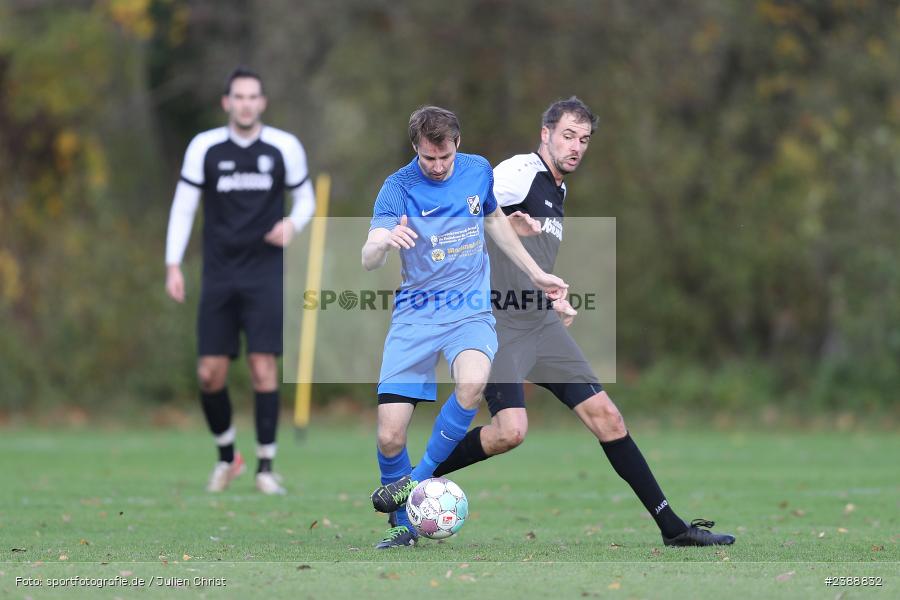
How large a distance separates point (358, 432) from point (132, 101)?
7756 mm

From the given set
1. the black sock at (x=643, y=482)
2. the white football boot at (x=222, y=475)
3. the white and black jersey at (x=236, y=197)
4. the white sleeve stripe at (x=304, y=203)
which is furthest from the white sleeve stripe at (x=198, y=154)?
the black sock at (x=643, y=482)

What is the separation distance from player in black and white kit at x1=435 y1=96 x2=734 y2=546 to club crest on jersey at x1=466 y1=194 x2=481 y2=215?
32 centimetres

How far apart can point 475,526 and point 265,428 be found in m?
2.35

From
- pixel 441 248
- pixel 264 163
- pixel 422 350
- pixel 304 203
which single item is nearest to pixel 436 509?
pixel 422 350

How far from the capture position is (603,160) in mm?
19375

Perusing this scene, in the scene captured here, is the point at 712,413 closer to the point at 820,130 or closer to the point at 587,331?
the point at 587,331

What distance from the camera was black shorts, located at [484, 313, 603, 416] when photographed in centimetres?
684

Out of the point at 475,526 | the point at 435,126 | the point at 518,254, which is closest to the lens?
the point at 435,126

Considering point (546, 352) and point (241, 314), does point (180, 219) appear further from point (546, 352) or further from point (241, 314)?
point (546, 352)

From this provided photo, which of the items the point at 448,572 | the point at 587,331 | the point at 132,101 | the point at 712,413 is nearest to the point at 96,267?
the point at 132,101

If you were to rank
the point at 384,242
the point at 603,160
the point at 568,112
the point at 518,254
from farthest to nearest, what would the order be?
the point at 603,160, the point at 568,112, the point at 518,254, the point at 384,242

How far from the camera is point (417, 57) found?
19766 mm

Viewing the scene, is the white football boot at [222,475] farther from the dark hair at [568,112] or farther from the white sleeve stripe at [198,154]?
the dark hair at [568,112]

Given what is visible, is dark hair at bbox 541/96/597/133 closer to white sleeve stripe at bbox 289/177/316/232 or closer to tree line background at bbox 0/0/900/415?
white sleeve stripe at bbox 289/177/316/232
